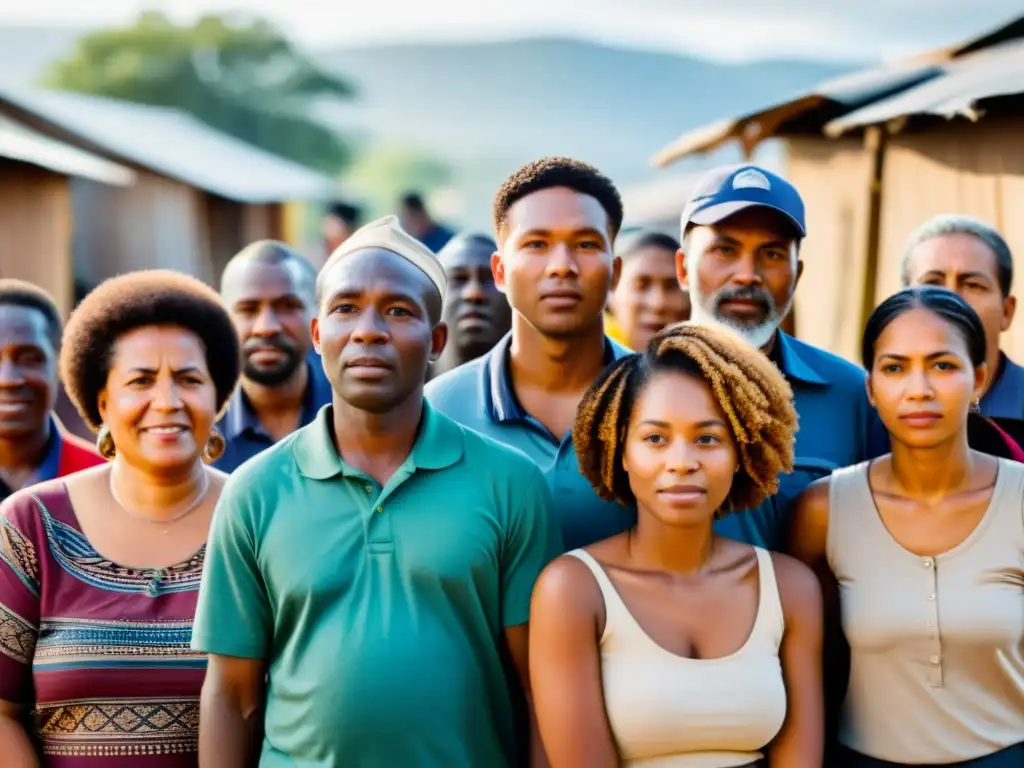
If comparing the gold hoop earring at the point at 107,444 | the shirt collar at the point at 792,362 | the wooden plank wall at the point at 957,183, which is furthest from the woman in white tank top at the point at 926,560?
the wooden plank wall at the point at 957,183

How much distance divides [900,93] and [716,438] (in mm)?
6643

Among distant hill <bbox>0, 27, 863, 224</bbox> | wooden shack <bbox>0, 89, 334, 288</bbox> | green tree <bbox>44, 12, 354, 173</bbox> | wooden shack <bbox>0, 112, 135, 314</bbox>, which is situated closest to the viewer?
wooden shack <bbox>0, 112, 135, 314</bbox>

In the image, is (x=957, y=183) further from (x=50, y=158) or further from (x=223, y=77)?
(x=223, y=77)

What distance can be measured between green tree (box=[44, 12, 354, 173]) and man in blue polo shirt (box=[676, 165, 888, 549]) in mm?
51400

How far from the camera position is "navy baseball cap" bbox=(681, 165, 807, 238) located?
3951 mm

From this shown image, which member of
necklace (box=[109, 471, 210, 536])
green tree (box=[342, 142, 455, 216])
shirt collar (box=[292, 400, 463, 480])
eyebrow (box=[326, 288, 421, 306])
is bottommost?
necklace (box=[109, 471, 210, 536])

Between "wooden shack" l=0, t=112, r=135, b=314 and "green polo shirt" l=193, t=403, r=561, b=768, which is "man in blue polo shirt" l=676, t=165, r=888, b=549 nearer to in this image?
"green polo shirt" l=193, t=403, r=561, b=768

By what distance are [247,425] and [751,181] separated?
8.10ft

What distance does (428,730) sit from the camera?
3.05m

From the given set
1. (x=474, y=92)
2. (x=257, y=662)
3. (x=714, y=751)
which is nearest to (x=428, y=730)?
(x=257, y=662)

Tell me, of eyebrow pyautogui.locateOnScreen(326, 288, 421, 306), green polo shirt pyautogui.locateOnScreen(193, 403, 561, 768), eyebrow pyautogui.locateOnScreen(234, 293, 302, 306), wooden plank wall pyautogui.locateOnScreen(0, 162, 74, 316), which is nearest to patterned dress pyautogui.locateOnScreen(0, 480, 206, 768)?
green polo shirt pyautogui.locateOnScreen(193, 403, 561, 768)

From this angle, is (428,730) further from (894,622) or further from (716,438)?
(894,622)

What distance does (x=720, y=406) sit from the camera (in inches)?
127

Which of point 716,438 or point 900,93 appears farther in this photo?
point 900,93
